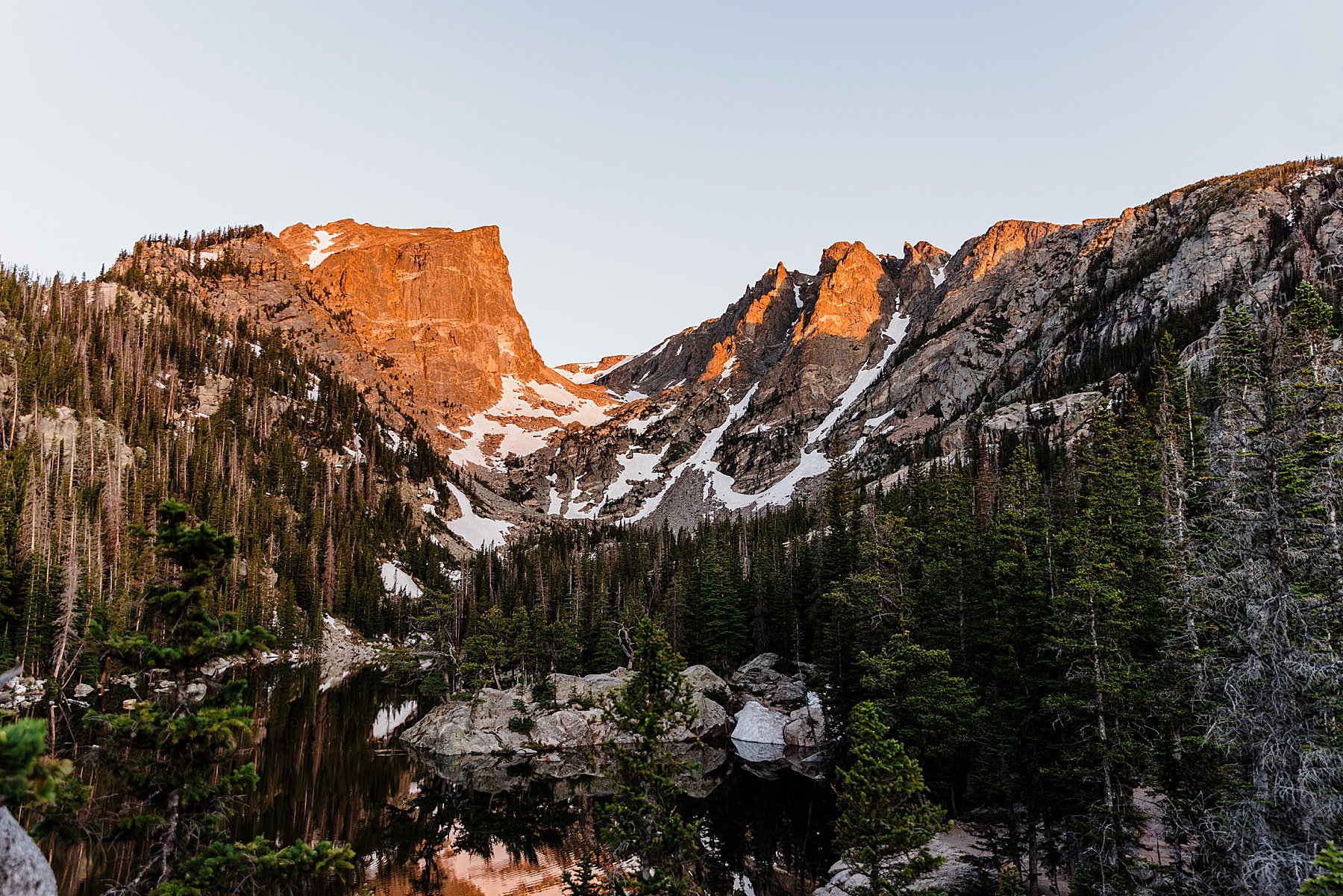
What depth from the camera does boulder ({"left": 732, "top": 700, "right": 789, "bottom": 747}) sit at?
49875mm

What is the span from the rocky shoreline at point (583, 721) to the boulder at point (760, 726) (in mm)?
54

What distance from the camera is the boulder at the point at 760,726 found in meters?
49.9

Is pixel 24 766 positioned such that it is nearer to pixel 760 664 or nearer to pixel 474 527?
pixel 760 664

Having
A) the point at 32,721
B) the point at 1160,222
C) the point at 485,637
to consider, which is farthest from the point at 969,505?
the point at 1160,222

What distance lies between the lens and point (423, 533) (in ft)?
445

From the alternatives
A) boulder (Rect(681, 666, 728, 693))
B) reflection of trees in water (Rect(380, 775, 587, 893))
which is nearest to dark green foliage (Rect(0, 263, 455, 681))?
reflection of trees in water (Rect(380, 775, 587, 893))

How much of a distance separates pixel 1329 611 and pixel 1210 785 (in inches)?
261

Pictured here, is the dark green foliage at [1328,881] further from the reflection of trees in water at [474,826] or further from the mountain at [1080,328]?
the mountain at [1080,328]

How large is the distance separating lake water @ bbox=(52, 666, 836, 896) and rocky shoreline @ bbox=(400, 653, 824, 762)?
237 cm

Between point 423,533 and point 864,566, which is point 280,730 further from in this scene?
point 423,533

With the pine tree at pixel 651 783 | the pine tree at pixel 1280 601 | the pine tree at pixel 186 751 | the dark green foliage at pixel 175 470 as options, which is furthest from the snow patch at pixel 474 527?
the pine tree at pixel 1280 601

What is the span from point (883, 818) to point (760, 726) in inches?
1391

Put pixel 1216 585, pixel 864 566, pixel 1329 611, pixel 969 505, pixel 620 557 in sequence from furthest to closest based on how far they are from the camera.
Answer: pixel 620 557 < pixel 969 505 < pixel 864 566 < pixel 1216 585 < pixel 1329 611

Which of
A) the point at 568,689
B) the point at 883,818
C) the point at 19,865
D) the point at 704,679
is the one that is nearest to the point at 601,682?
the point at 568,689
